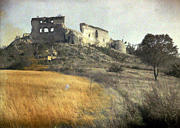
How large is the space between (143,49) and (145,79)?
22.9 inches

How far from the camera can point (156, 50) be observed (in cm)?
269

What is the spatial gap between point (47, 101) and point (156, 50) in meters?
2.08

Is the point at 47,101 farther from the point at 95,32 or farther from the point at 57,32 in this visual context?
the point at 95,32

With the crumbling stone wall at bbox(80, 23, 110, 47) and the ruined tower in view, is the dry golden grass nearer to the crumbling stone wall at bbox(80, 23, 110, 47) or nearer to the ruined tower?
the ruined tower

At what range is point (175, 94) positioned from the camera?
1925mm

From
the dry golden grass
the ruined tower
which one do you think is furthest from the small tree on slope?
the ruined tower

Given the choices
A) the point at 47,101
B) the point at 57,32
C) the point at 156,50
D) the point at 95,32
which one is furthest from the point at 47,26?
the point at 95,32

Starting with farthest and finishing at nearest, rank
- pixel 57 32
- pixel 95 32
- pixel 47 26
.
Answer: pixel 95 32
pixel 57 32
pixel 47 26

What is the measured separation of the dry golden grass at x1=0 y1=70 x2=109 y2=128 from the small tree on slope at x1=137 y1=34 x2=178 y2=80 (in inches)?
50.4

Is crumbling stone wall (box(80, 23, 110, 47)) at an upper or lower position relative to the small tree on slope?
upper

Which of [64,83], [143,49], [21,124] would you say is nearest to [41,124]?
[21,124]

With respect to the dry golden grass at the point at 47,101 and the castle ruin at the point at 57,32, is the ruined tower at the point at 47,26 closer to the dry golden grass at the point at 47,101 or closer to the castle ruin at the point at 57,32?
the castle ruin at the point at 57,32

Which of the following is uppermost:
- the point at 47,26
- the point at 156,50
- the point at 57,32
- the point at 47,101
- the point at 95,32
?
the point at 95,32

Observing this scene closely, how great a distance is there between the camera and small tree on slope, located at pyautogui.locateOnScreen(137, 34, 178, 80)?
2521mm
